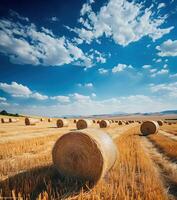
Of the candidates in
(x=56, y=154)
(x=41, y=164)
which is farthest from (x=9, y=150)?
(x=56, y=154)

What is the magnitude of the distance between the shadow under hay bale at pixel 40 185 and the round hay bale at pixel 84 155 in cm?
24

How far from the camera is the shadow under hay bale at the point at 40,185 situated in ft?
16.6

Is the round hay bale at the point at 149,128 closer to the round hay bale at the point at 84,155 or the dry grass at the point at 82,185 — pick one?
the dry grass at the point at 82,185

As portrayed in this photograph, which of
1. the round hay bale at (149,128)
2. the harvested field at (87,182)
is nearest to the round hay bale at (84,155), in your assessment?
the harvested field at (87,182)

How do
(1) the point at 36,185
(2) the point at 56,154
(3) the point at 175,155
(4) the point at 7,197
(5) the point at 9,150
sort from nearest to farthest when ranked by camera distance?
(4) the point at 7,197
(1) the point at 36,185
(2) the point at 56,154
(3) the point at 175,155
(5) the point at 9,150

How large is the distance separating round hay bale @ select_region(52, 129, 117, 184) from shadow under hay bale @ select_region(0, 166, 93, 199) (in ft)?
0.80

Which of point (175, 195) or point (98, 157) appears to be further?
point (98, 157)

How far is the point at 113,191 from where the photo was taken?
5250 mm

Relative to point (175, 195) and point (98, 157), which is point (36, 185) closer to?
point (98, 157)

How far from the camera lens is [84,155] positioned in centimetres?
628

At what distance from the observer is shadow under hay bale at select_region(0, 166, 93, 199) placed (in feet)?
16.6

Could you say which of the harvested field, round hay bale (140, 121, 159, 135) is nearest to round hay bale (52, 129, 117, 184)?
the harvested field

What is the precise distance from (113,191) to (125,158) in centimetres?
346

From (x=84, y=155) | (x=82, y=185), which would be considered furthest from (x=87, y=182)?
(x=84, y=155)
